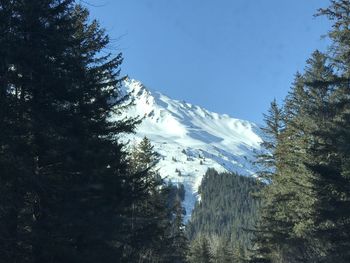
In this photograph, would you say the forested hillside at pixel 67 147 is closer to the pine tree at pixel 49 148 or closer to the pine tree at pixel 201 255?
the pine tree at pixel 49 148

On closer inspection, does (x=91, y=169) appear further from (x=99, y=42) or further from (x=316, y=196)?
(x=316, y=196)

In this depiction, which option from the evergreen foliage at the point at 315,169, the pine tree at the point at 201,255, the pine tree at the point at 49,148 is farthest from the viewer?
the pine tree at the point at 201,255

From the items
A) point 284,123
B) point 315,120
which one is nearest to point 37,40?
point 315,120

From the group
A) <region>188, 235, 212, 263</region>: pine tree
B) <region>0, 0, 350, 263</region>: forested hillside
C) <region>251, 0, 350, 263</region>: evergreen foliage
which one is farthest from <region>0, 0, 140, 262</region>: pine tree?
<region>188, 235, 212, 263</region>: pine tree

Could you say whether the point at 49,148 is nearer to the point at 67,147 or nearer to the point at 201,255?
the point at 67,147

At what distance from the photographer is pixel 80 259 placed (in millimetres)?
13695

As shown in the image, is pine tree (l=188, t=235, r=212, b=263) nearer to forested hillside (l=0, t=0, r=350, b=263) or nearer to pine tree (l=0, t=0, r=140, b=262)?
forested hillside (l=0, t=0, r=350, b=263)

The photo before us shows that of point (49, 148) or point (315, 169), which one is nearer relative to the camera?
point (49, 148)

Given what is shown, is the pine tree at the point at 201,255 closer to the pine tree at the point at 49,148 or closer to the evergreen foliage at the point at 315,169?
the evergreen foliage at the point at 315,169

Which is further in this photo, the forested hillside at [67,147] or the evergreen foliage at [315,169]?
the evergreen foliage at [315,169]

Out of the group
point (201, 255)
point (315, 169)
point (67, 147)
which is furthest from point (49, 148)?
point (201, 255)

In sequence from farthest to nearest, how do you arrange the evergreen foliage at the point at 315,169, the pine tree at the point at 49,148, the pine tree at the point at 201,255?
the pine tree at the point at 201,255 → the evergreen foliage at the point at 315,169 → the pine tree at the point at 49,148

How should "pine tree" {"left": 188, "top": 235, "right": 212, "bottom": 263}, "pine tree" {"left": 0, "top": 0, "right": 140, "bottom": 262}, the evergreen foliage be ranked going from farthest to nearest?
1. "pine tree" {"left": 188, "top": 235, "right": 212, "bottom": 263}
2. the evergreen foliage
3. "pine tree" {"left": 0, "top": 0, "right": 140, "bottom": 262}

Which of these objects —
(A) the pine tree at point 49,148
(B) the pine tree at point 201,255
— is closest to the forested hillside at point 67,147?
(A) the pine tree at point 49,148
